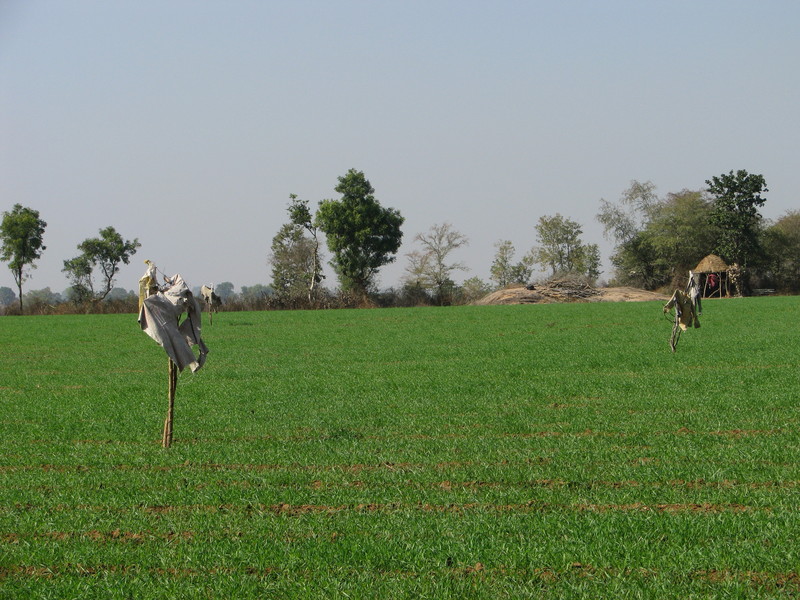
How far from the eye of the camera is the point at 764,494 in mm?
7574

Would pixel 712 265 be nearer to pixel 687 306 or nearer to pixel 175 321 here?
pixel 687 306

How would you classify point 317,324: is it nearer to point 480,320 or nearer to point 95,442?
point 480,320

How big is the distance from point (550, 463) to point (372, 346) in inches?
655

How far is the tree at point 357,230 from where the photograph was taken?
62000 mm

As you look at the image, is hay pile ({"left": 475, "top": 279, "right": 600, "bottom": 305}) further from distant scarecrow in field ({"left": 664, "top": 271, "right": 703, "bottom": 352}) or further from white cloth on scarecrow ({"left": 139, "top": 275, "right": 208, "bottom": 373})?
white cloth on scarecrow ({"left": 139, "top": 275, "right": 208, "bottom": 373})

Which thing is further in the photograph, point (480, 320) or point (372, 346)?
point (480, 320)

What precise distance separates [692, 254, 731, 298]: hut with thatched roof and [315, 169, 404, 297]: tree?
886 inches

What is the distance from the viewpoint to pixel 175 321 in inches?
374

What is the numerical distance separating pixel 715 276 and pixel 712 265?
90cm

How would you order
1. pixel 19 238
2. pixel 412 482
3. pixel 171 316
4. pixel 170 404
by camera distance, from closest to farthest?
pixel 412 482, pixel 171 316, pixel 170 404, pixel 19 238

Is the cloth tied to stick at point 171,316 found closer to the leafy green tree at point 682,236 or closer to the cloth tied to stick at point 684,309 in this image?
the cloth tied to stick at point 684,309

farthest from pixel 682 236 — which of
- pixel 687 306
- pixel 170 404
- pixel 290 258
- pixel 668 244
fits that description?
pixel 170 404

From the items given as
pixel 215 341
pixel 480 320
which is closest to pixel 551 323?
pixel 480 320

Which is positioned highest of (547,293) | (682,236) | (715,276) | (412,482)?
(682,236)
